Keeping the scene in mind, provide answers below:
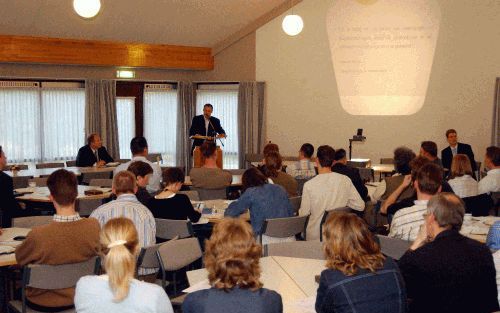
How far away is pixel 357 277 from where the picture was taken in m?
3.31

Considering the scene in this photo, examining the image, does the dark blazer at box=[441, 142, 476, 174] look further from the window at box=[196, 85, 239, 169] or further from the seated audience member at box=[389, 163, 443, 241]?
the seated audience member at box=[389, 163, 443, 241]

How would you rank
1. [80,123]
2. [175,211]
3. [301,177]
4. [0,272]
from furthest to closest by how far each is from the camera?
[80,123] < [301,177] < [175,211] < [0,272]

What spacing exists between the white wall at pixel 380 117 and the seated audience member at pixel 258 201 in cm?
743

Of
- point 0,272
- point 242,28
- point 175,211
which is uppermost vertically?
point 242,28

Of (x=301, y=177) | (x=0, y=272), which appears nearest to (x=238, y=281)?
(x=0, y=272)

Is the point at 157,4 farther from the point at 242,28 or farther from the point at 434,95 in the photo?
the point at 434,95

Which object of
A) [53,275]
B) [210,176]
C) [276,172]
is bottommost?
[53,275]

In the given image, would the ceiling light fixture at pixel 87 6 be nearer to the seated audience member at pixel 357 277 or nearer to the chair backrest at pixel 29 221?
the chair backrest at pixel 29 221

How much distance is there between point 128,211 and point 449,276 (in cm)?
266

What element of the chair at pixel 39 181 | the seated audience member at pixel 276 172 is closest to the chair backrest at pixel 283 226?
the seated audience member at pixel 276 172

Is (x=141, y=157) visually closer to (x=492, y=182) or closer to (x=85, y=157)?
(x=85, y=157)

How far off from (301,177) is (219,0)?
4.52m

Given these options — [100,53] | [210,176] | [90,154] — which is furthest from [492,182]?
[100,53]

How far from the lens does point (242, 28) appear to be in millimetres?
14109
